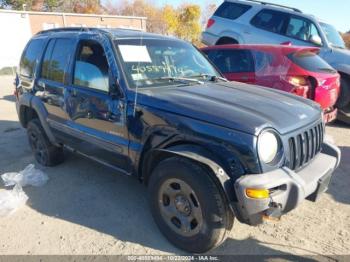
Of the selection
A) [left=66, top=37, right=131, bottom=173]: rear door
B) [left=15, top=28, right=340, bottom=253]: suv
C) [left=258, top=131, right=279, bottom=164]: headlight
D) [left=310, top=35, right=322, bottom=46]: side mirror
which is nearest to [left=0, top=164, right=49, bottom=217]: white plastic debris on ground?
[left=15, top=28, right=340, bottom=253]: suv

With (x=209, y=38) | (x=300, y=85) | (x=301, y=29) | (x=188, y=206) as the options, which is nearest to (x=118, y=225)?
(x=188, y=206)

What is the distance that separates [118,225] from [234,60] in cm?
417

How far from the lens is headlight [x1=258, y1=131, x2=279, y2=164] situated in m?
2.64

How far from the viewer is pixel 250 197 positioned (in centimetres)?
256

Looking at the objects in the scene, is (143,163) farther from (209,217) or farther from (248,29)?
(248,29)

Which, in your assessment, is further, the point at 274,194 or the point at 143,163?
the point at 143,163

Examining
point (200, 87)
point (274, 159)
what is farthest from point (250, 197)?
point (200, 87)

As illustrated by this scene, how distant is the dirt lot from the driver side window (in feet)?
4.47

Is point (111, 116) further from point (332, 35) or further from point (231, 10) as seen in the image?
point (231, 10)

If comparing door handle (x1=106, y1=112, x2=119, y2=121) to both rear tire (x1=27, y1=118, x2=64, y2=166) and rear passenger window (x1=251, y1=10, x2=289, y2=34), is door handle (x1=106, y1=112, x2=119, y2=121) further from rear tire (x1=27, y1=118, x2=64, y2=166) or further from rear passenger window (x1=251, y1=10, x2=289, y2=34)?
rear passenger window (x1=251, y1=10, x2=289, y2=34)

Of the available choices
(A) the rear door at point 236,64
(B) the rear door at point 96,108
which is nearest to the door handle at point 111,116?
(B) the rear door at point 96,108

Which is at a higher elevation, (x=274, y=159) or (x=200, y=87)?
(x=200, y=87)

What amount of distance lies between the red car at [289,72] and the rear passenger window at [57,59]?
3.15m

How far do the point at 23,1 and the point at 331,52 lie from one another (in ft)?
130
